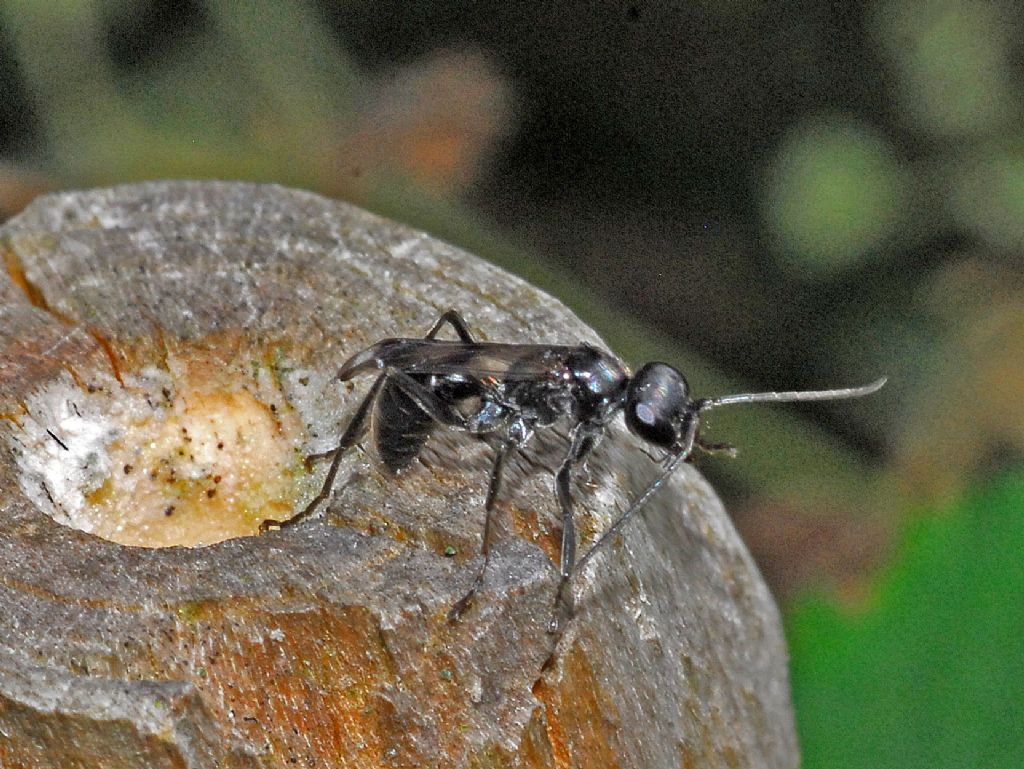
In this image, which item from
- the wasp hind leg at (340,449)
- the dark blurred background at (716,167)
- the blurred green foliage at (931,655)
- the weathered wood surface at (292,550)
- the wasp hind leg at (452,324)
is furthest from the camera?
the dark blurred background at (716,167)

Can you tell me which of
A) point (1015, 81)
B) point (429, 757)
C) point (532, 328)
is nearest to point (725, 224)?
point (1015, 81)

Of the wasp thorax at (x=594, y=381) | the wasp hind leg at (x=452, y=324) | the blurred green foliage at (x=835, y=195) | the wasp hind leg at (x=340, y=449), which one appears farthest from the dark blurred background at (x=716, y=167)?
the wasp hind leg at (x=340, y=449)

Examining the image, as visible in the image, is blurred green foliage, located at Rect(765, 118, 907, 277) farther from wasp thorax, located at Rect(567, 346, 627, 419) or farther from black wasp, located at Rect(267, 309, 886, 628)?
wasp thorax, located at Rect(567, 346, 627, 419)

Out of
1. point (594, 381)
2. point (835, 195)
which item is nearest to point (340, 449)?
point (594, 381)

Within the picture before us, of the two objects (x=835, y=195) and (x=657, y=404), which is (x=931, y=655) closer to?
(x=657, y=404)

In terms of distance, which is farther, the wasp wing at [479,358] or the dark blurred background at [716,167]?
the dark blurred background at [716,167]

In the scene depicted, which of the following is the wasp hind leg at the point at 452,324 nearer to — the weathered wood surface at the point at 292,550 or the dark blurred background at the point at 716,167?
the weathered wood surface at the point at 292,550

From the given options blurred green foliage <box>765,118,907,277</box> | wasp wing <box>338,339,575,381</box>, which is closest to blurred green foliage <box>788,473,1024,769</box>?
blurred green foliage <box>765,118,907,277</box>
